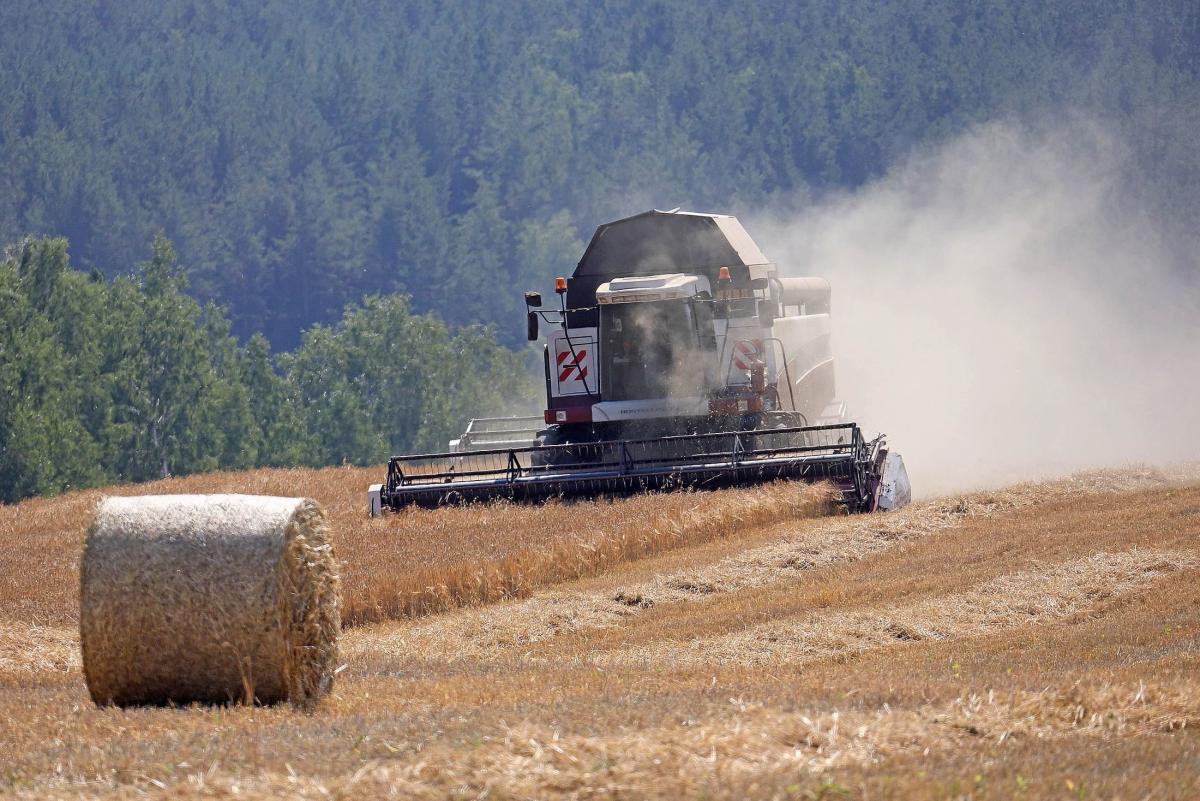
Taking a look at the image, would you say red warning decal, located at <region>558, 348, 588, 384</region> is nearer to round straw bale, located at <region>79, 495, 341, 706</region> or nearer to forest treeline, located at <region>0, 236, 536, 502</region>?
round straw bale, located at <region>79, 495, 341, 706</region>

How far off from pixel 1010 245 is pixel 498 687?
1854 inches

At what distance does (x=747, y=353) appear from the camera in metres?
19.7

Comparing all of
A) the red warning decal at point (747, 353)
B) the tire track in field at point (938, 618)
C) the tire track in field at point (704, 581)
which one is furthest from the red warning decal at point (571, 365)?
the tire track in field at point (938, 618)

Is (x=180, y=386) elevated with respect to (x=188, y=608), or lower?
elevated

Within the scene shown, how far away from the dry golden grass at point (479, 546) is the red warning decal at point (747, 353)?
2120 millimetres

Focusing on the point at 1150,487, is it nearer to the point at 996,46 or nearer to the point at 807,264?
the point at 807,264

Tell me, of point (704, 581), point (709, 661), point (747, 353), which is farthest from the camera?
point (747, 353)

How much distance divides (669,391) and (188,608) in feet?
40.5

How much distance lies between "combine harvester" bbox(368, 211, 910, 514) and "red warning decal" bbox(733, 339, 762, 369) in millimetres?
18

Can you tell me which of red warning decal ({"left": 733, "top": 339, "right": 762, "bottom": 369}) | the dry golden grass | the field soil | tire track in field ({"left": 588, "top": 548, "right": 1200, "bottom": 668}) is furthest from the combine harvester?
tire track in field ({"left": 588, "top": 548, "right": 1200, "bottom": 668})

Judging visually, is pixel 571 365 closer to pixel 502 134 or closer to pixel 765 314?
pixel 765 314

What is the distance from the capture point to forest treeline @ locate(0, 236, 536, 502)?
157ft

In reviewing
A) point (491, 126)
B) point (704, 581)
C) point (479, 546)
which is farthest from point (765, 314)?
point (491, 126)

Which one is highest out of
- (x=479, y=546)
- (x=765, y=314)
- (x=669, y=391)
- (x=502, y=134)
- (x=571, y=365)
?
(x=502, y=134)
